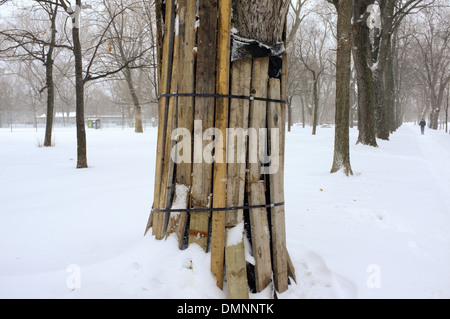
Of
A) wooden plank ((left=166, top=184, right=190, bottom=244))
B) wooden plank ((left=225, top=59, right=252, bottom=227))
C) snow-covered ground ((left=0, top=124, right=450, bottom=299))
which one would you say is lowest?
snow-covered ground ((left=0, top=124, right=450, bottom=299))

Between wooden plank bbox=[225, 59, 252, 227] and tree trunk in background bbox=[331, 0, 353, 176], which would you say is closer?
wooden plank bbox=[225, 59, 252, 227]

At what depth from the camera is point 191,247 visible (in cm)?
245

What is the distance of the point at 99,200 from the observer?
5.15 m

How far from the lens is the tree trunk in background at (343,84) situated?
7469mm

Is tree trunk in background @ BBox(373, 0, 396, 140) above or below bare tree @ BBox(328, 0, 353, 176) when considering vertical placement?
above

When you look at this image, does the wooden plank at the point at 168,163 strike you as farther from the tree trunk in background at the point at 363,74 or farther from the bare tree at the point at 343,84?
the tree trunk in background at the point at 363,74

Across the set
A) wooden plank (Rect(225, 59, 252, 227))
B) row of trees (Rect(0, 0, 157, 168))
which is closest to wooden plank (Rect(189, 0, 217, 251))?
wooden plank (Rect(225, 59, 252, 227))

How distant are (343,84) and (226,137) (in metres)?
6.07

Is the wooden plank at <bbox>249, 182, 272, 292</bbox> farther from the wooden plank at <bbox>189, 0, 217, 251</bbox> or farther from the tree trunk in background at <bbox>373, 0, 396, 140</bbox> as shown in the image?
the tree trunk in background at <bbox>373, 0, 396, 140</bbox>

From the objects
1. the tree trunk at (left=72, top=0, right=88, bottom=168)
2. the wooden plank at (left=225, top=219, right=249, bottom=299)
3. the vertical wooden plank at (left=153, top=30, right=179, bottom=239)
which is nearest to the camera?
the wooden plank at (left=225, top=219, right=249, bottom=299)

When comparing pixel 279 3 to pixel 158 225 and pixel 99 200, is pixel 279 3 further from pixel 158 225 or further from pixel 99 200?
pixel 99 200

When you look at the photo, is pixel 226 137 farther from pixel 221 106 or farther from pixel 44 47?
pixel 44 47

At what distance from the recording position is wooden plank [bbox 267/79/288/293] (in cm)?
254
